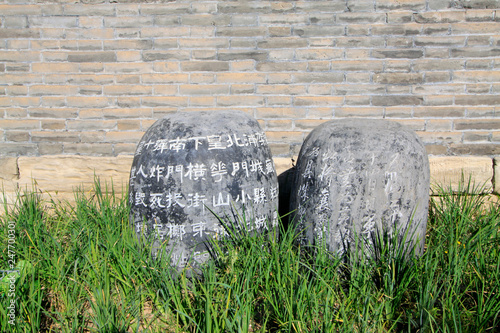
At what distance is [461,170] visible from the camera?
3.24 m

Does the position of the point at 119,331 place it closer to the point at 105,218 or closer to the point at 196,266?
the point at 196,266

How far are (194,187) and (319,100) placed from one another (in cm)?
157

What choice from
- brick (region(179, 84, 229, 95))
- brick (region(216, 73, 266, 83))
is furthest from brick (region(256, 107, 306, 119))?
brick (region(179, 84, 229, 95))

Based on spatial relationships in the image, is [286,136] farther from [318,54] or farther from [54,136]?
[54,136]

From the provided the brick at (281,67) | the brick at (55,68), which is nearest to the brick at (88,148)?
the brick at (55,68)

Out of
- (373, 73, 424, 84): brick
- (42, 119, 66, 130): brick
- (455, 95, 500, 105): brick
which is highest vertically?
(373, 73, 424, 84): brick

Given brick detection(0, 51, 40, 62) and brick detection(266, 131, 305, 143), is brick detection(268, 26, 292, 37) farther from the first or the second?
brick detection(0, 51, 40, 62)

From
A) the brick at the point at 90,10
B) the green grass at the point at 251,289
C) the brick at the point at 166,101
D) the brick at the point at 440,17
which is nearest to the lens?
the green grass at the point at 251,289

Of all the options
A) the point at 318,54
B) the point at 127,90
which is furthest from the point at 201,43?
the point at 318,54

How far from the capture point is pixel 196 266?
7.44 ft

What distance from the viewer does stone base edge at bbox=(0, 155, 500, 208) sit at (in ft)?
10.7

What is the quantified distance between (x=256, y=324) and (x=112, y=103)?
7.71ft

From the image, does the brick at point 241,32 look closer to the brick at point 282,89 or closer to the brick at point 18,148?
the brick at point 282,89

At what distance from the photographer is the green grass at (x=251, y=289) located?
1.77 m
